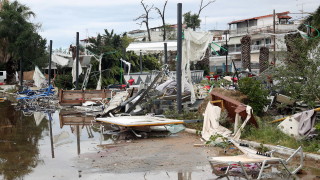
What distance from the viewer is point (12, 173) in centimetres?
858

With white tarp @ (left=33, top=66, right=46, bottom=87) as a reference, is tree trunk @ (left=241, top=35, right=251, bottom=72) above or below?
above

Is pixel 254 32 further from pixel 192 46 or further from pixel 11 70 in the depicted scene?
pixel 192 46

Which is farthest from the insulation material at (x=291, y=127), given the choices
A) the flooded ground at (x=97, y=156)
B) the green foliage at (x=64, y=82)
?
the green foliage at (x=64, y=82)

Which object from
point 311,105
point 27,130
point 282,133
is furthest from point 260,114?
point 27,130

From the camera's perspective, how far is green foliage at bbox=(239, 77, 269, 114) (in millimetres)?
14586

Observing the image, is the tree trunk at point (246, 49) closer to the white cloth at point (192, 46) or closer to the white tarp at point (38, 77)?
the white tarp at point (38, 77)

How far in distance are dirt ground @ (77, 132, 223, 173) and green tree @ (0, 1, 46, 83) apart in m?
40.8

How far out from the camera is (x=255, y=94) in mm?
14617

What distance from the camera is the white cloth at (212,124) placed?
39.5 ft

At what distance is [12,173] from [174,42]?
18904 mm

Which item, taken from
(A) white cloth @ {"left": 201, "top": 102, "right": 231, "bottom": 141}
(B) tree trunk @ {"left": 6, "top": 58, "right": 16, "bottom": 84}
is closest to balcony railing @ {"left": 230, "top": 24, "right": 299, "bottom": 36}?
(B) tree trunk @ {"left": 6, "top": 58, "right": 16, "bottom": 84}

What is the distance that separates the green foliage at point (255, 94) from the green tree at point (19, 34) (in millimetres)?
39021

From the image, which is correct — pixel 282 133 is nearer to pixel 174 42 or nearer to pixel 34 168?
pixel 34 168

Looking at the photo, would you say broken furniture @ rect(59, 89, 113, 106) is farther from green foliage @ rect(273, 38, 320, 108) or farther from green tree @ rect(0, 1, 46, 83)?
green tree @ rect(0, 1, 46, 83)
